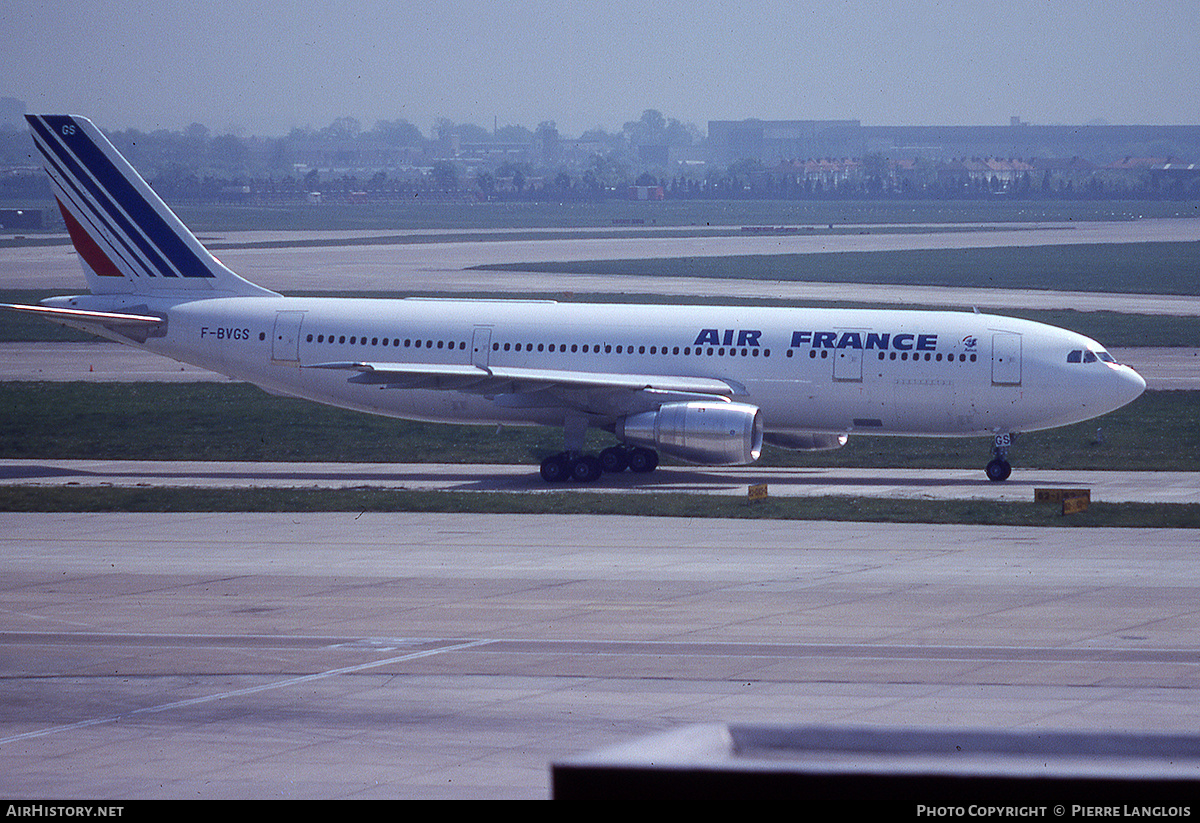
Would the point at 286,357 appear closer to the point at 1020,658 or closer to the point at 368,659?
the point at 368,659

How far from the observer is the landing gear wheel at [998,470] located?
3881cm

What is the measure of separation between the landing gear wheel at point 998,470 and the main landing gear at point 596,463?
29.8ft

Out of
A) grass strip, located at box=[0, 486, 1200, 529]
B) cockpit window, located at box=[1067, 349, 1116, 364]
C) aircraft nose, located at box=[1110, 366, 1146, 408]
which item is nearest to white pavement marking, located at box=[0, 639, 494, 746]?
grass strip, located at box=[0, 486, 1200, 529]

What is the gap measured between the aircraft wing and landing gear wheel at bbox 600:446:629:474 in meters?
1.47

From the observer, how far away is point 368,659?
20.8m

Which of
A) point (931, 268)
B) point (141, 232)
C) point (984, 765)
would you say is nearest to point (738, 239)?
point (931, 268)

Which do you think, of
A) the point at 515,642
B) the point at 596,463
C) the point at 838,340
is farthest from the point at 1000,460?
the point at 515,642

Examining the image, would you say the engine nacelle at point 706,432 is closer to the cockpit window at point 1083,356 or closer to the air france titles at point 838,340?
the air france titles at point 838,340

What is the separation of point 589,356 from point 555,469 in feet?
11.7

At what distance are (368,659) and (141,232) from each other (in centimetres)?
2814

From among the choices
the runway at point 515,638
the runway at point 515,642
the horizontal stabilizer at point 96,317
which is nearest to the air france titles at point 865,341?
the runway at point 515,638

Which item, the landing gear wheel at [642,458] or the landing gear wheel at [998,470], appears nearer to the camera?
the landing gear wheel at [998,470]

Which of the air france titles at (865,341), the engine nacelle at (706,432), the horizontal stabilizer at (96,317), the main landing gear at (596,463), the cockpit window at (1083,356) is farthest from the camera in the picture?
the horizontal stabilizer at (96,317)

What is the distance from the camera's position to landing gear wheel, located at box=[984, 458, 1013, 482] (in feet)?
127
